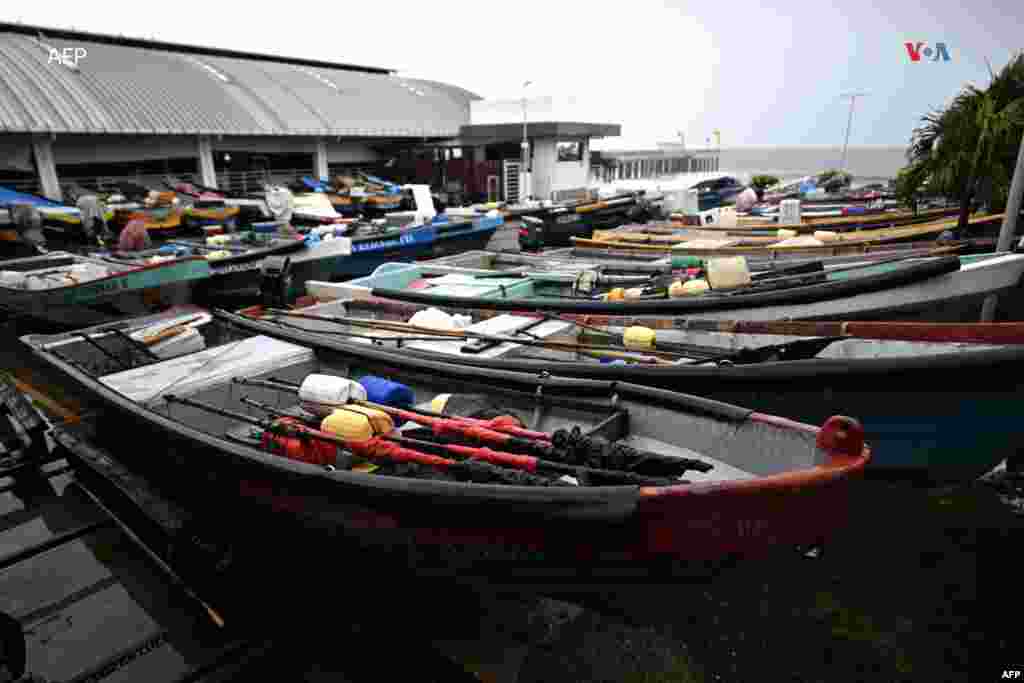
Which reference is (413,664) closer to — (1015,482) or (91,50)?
(1015,482)

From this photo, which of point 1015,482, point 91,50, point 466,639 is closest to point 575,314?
point 466,639

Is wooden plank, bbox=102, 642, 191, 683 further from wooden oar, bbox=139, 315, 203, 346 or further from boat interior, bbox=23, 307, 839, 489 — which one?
wooden oar, bbox=139, 315, 203, 346

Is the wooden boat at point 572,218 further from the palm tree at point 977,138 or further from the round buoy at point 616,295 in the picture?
the palm tree at point 977,138

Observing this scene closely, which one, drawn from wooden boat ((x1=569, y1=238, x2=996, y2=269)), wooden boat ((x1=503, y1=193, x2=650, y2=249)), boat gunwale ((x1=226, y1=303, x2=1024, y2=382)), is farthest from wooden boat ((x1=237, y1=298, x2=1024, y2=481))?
wooden boat ((x1=503, y1=193, x2=650, y2=249))

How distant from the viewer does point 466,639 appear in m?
3.72

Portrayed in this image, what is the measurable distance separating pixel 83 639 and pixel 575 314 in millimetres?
5060

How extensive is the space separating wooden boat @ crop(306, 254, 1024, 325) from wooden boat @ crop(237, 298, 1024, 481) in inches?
29.6

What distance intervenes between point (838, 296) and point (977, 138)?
11.5ft

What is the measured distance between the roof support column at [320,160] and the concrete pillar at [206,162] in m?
5.84

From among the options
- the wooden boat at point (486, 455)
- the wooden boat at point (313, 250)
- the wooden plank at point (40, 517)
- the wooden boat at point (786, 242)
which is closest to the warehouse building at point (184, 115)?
the wooden boat at point (313, 250)

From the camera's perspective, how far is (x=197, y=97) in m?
29.5

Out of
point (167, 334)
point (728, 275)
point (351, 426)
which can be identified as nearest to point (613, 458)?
point (351, 426)

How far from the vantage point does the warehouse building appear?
24078 millimetres

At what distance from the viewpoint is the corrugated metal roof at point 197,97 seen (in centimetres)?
2439
